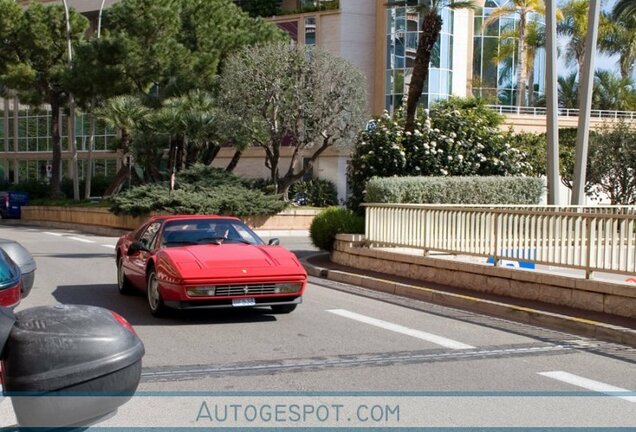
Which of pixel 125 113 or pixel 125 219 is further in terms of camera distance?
pixel 125 113

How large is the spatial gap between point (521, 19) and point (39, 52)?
1007 inches

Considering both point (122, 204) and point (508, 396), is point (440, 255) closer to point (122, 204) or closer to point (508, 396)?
point (508, 396)

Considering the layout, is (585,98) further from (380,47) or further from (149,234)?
(380,47)

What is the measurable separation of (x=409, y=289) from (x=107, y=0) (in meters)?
48.4

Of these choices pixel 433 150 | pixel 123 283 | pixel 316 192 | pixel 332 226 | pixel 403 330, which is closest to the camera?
pixel 403 330

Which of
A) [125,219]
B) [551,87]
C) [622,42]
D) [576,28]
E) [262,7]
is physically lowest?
[125,219]

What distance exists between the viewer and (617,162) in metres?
30.8

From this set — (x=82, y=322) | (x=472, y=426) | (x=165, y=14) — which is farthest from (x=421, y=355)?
(x=165, y=14)

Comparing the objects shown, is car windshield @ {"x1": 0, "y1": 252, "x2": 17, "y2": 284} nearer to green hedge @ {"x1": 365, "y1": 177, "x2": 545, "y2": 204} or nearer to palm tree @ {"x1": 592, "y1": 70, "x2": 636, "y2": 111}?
green hedge @ {"x1": 365, "y1": 177, "x2": 545, "y2": 204}

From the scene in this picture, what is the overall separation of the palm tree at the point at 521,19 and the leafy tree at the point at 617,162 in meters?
15.6

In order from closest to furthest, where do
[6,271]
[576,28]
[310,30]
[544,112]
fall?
[6,271], [544,112], [310,30], [576,28]

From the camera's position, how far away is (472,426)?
6.19m

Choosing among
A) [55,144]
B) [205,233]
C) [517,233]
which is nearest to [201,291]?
[205,233]

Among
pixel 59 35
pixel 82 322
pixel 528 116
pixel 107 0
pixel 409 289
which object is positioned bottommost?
pixel 409 289
